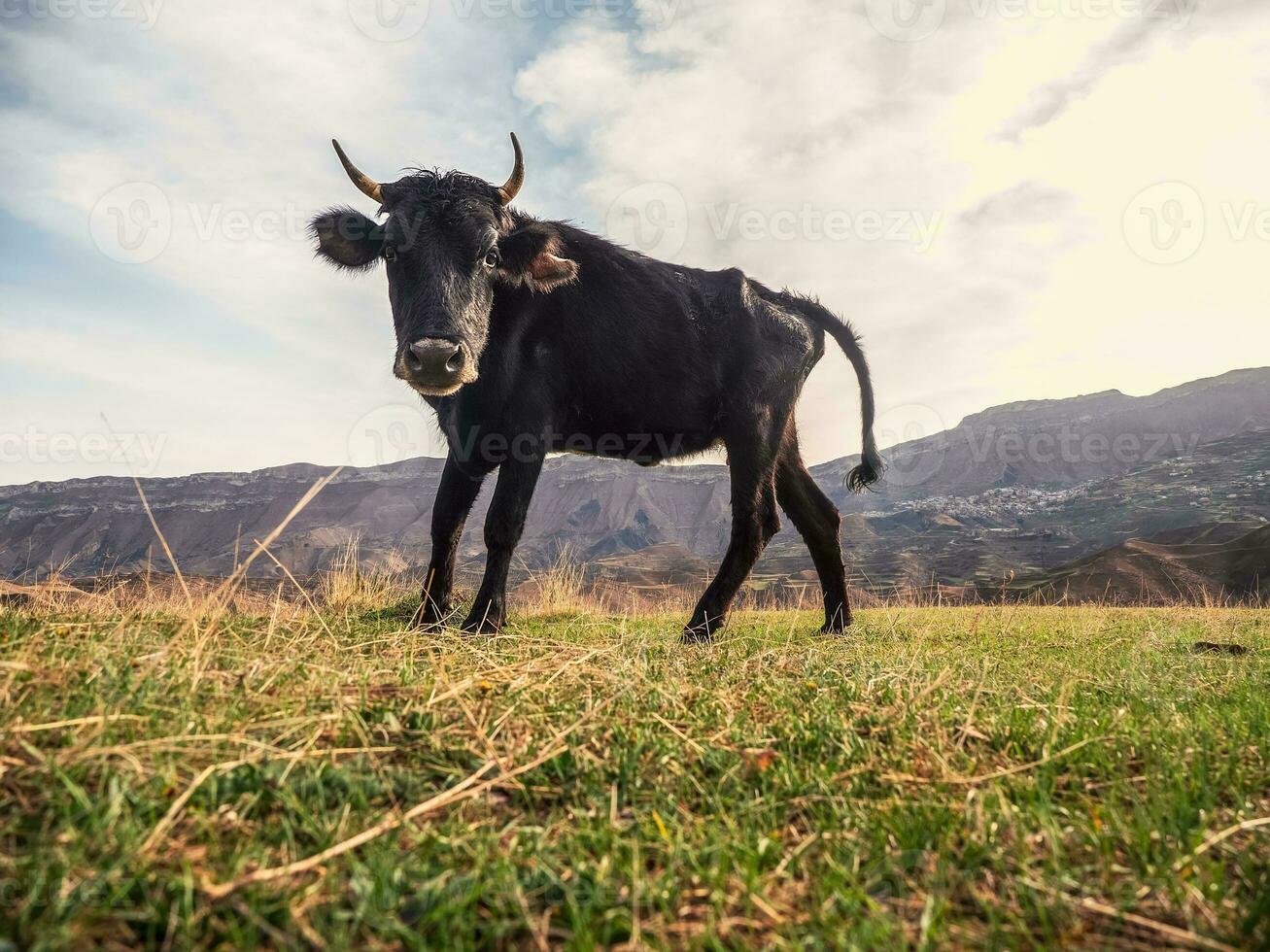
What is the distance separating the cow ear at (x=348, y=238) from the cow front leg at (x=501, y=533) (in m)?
2.15

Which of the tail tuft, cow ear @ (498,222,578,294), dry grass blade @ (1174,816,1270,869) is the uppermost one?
cow ear @ (498,222,578,294)

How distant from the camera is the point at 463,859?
4.74 ft

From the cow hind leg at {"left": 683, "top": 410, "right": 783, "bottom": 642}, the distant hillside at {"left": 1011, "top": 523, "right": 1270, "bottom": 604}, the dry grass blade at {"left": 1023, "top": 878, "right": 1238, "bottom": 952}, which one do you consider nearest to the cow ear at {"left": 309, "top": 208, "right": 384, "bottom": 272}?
the cow hind leg at {"left": 683, "top": 410, "right": 783, "bottom": 642}

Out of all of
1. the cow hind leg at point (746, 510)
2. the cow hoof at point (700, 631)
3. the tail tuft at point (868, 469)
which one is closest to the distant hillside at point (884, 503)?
the tail tuft at point (868, 469)

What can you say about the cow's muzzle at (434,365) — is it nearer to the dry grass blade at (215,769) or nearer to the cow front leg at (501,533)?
the cow front leg at (501,533)

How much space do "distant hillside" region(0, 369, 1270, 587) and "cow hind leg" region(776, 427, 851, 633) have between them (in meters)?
72.6

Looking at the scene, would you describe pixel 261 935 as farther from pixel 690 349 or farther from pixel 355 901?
pixel 690 349

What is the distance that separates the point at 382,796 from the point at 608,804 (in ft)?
→ 1.81

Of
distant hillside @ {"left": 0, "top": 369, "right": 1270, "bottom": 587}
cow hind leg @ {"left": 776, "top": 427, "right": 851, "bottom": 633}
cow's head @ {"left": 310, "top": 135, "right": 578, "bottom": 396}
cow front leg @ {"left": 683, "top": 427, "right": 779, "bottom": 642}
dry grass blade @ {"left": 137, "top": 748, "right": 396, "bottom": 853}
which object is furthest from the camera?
distant hillside @ {"left": 0, "top": 369, "right": 1270, "bottom": 587}

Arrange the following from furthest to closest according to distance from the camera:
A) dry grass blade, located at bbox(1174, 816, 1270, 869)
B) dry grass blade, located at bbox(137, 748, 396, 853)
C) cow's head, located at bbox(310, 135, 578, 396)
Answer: cow's head, located at bbox(310, 135, 578, 396)
dry grass blade, located at bbox(1174, 816, 1270, 869)
dry grass blade, located at bbox(137, 748, 396, 853)

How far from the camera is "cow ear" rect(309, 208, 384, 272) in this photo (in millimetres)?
5789

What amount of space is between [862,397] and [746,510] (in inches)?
120

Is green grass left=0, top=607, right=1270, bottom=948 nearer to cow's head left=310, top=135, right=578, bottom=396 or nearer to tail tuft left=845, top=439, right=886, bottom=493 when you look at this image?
cow's head left=310, top=135, right=578, bottom=396

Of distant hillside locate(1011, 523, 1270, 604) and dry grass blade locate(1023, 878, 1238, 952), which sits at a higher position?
dry grass blade locate(1023, 878, 1238, 952)
